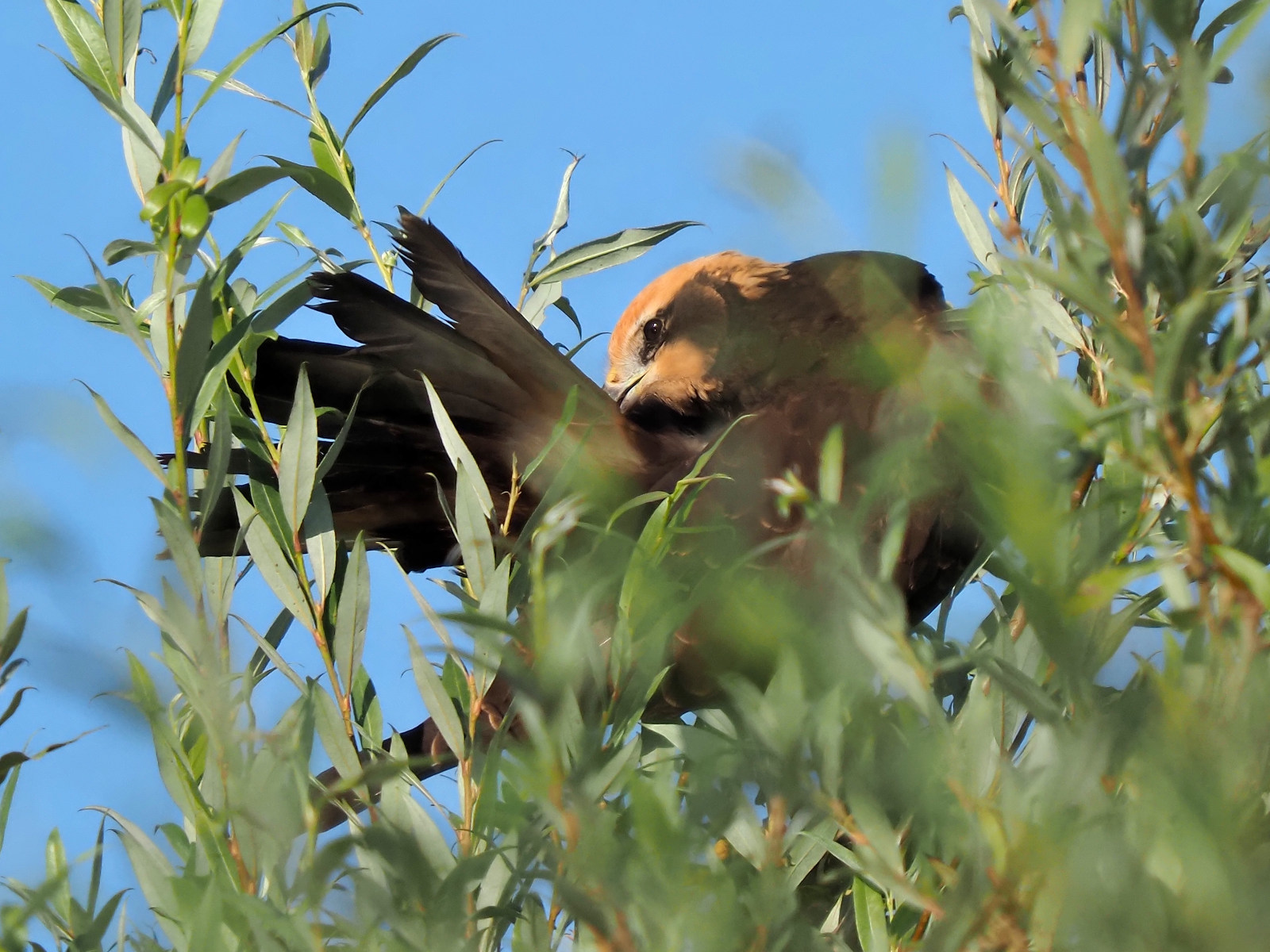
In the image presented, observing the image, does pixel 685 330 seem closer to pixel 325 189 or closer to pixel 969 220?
pixel 969 220

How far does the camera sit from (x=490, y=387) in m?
1.74

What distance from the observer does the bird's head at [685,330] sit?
11.0 feet

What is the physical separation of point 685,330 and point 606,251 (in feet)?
6.88

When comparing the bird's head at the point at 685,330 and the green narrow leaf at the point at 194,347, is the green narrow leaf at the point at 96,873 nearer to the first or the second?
the green narrow leaf at the point at 194,347

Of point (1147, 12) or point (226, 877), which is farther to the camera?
point (226, 877)

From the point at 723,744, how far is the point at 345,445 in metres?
1.19

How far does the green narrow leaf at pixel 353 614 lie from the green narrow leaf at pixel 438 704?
0.26 feet

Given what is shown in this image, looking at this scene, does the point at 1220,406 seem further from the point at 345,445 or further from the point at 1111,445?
the point at 345,445

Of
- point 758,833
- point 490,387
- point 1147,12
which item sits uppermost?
point 490,387

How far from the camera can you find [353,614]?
1.05 meters

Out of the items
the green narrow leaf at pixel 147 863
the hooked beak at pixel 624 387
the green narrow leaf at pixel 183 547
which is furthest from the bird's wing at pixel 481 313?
the hooked beak at pixel 624 387

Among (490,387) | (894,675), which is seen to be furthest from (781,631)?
(490,387)

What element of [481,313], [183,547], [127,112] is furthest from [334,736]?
[481,313]

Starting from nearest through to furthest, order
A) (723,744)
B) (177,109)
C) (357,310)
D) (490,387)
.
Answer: (723,744) → (177,109) → (357,310) → (490,387)
